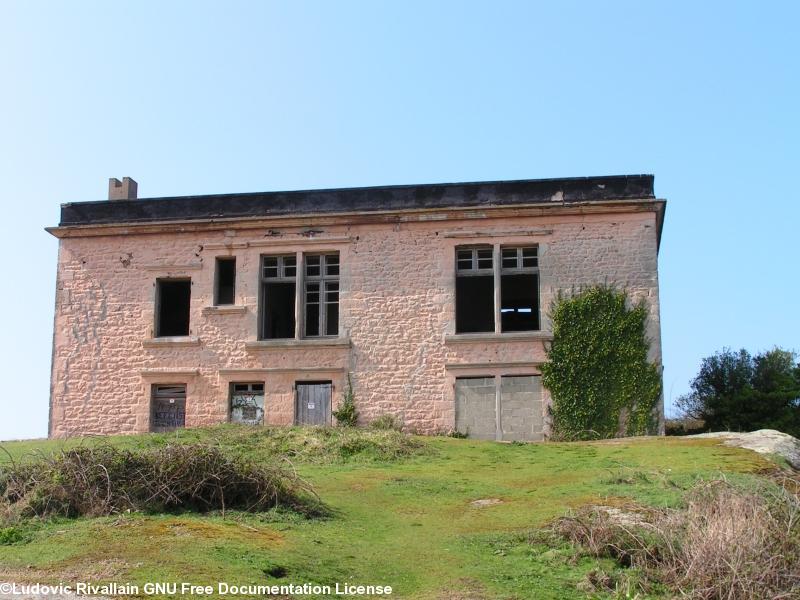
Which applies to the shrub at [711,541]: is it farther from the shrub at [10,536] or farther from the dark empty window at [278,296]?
the dark empty window at [278,296]

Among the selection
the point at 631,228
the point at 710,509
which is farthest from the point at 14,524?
the point at 631,228

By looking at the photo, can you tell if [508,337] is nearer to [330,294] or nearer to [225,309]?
[330,294]

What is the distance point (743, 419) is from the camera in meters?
25.6

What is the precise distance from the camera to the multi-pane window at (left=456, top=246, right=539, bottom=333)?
75.5 feet

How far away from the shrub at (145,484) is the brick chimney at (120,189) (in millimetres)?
14797

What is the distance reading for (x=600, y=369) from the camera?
2205 centimetres

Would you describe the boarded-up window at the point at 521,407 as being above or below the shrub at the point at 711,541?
above

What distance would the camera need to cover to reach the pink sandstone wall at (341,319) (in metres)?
22.5

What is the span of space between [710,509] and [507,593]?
273 cm

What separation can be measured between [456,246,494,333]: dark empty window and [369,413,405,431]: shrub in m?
2.57

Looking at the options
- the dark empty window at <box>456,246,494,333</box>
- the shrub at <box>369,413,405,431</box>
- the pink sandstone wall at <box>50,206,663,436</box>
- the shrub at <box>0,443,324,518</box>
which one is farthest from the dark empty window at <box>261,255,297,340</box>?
the shrub at <box>0,443,324,518</box>

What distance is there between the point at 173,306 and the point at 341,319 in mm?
4907

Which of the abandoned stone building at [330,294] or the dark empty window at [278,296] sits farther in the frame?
the dark empty window at [278,296]

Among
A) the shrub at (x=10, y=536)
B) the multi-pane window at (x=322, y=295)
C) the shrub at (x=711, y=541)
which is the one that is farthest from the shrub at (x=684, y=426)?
the shrub at (x=10, y=536)
